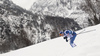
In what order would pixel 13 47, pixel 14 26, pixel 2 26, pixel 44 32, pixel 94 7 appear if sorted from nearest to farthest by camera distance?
pixel 94 7, pixel 13 47, pixel 2 26, pixel 14 26, pixel 44 32

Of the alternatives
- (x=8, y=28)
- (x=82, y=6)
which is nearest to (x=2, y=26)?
(x=8, y=28)

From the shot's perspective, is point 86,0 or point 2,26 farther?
point 2,26

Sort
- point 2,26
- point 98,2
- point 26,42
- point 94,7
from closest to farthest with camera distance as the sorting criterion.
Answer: point 98,2 < point 94,7 < point 26,42 < point 2,26

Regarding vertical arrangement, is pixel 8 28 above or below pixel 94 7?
below

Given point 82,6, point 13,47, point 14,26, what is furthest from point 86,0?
point 14,26

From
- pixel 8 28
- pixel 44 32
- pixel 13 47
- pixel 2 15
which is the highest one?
pixel 2 15

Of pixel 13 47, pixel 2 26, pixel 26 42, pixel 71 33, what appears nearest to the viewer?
pixel 71 33

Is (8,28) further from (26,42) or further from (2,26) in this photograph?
(26,42)

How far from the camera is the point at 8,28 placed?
87062 millimetres

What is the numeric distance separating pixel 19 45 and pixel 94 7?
4470cm

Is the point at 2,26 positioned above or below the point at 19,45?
above

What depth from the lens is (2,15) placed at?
9525 cm

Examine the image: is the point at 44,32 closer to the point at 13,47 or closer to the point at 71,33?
the point at 13,47

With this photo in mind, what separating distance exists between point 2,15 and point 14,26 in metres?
12.5
